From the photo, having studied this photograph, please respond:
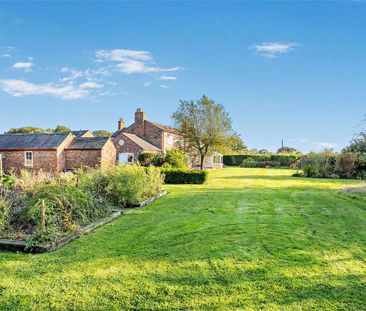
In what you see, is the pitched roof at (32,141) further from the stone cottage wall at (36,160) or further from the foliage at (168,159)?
the foliage at (168,159)

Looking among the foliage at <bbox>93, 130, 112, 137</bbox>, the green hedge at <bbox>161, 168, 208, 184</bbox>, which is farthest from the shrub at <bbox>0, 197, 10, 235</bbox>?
the foliage at <bbox>93, 130, 112, 137</bbox>

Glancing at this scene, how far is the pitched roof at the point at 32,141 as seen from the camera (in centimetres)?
3059

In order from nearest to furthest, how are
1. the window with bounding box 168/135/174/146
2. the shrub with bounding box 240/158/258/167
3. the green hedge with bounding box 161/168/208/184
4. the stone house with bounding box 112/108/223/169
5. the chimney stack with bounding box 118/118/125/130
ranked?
1. the green hedge with bounding box 161/168/208/184
2. the stone house with bounding box 112/108/223/169
3. the window with bounding box 168/135/174/146
4. the chimney stack with bounding box 118/118/125/130
5. the shrub with bounding box 240/158/258/167

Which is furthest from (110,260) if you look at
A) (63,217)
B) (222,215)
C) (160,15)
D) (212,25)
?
(212,25)

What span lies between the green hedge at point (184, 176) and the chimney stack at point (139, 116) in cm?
1888

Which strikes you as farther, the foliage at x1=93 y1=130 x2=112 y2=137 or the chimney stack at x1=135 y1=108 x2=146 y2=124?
the foliage at x1=93 y1=130 x2=112 y2=137

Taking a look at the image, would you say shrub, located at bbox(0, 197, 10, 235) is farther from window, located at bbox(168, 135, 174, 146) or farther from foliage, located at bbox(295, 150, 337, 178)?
window, located at bbox(168, 135, 174, 146)

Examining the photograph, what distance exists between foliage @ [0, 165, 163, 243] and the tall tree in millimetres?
20321

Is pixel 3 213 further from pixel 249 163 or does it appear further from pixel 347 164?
pixel 249 163

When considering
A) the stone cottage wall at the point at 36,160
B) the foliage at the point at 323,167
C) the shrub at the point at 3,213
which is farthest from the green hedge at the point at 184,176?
the stone cottage wall at the point at 36,160

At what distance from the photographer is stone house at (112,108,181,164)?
34062 mm

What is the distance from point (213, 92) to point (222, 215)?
2700 centimetres

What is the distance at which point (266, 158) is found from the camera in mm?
50938

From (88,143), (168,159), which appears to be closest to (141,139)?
(88,143)
